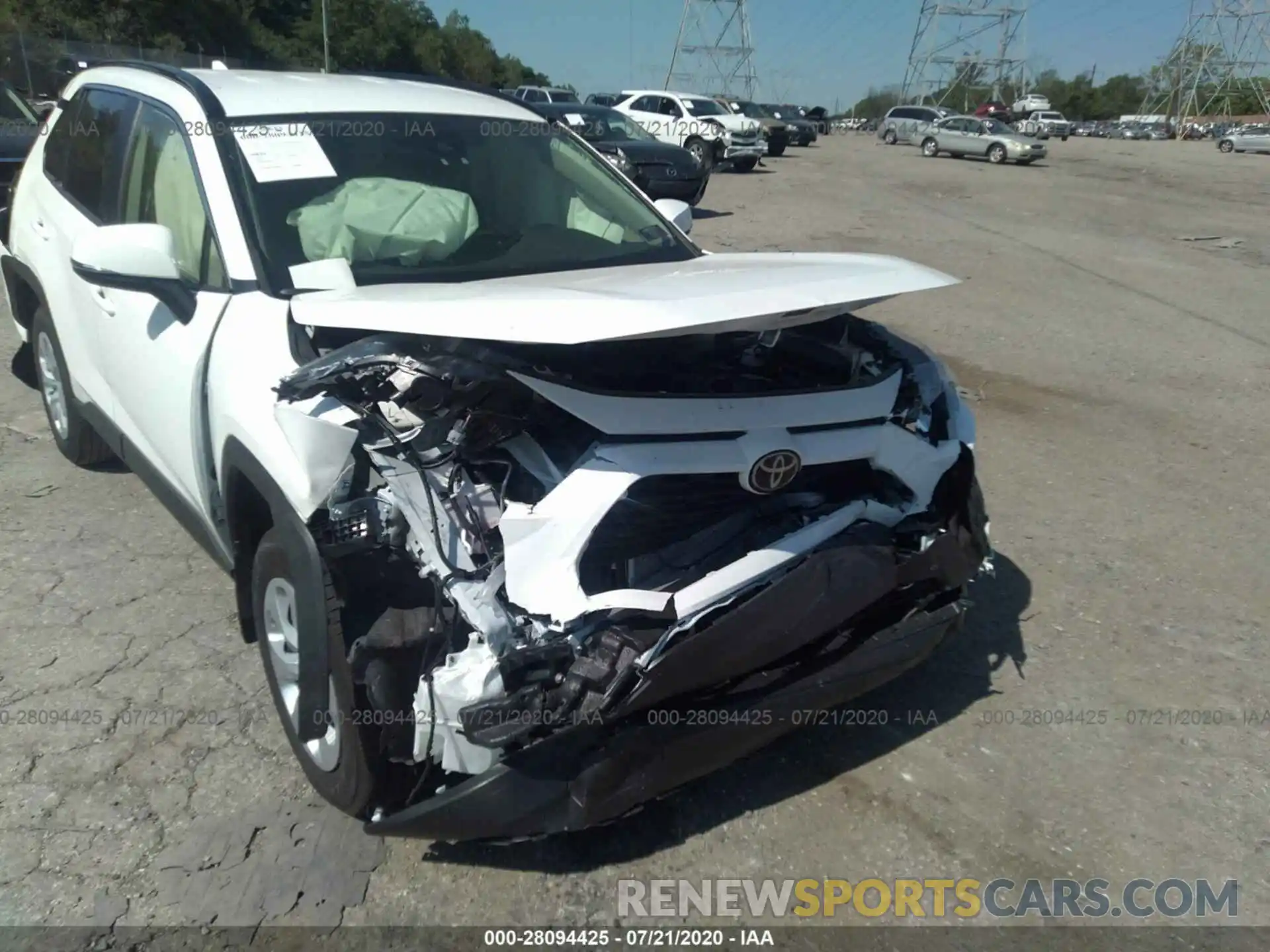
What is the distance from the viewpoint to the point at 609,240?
12.3ft

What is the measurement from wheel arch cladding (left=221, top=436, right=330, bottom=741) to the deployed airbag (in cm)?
76

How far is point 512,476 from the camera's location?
2.49 m

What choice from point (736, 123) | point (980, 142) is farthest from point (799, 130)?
point (736, 123)

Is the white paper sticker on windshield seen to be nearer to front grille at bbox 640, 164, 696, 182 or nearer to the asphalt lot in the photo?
the asphalt lot

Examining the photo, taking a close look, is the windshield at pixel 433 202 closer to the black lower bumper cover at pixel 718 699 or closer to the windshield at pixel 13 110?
the black lower bumper cover at pixel 718 699

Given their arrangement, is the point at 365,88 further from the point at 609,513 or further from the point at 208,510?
the point at 609,513

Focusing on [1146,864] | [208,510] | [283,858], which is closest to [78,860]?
[283,858]

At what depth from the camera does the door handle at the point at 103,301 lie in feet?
11.8

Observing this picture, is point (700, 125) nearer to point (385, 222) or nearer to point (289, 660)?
point (385, 222)

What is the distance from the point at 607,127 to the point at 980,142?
21.2 metres

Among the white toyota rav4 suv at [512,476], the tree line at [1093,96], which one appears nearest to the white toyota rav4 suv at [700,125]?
the white toyota rav4 suv at [512,476]

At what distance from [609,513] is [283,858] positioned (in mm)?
1300

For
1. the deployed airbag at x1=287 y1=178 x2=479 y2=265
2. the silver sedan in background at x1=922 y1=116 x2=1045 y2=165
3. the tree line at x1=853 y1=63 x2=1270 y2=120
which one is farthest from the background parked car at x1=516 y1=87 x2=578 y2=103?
the tree line at x1=853 y1=63 x2=1270 y2=120

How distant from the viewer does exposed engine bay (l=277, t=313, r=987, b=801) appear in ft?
7.26
